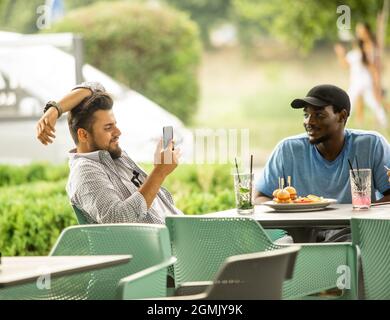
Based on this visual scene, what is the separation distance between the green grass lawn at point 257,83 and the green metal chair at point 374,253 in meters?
14.2

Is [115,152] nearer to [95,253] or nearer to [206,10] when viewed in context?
[95,253]

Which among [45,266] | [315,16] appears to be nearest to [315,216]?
[45,266]

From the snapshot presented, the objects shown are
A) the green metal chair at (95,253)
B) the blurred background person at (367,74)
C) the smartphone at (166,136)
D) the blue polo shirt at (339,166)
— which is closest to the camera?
the green metal chair at (95,253)

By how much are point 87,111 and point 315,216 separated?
111cm

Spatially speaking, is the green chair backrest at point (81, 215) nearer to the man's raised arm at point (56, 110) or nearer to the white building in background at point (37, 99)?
the man's raised arm at point (56, 110)

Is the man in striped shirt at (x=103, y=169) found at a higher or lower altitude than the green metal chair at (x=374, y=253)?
higher

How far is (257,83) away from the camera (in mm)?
20547

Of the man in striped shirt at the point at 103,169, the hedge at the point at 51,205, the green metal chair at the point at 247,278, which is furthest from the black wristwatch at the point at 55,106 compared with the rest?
the hedge at the point at 51,205

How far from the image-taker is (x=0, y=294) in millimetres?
4012

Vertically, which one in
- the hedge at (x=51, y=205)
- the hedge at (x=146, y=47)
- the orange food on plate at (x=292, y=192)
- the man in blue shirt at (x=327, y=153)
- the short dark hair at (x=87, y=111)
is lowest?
the hedge at (x=51, y=205)

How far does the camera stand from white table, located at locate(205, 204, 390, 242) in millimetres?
4547

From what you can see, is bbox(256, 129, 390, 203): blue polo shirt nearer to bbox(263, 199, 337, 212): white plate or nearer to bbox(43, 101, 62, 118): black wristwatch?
bbox(263, 199, 337, 212): white plate

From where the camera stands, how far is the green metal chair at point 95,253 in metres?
3.94

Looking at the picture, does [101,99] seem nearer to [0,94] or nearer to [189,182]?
[189,182]
